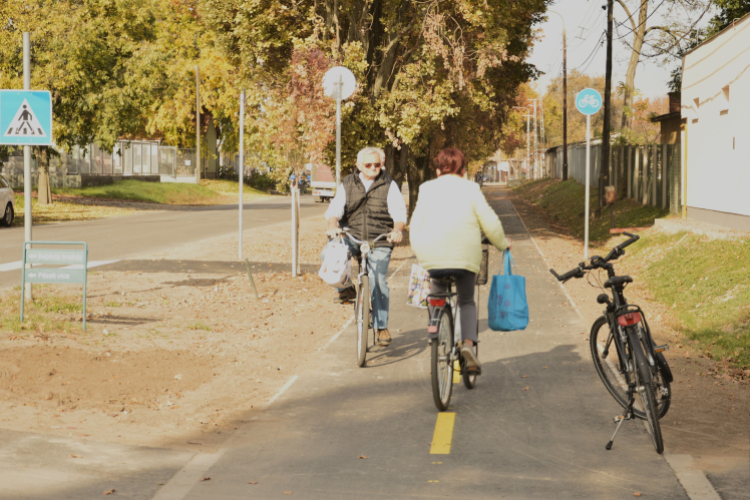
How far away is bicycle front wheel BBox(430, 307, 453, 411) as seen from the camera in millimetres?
6478

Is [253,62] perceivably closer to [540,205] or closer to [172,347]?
[172,347]

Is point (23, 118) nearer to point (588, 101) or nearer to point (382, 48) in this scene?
point (588, 101)

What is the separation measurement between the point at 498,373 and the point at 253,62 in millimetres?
16013

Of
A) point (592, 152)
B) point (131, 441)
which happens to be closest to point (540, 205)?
point (592, 152)

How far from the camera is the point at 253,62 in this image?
22453 mm

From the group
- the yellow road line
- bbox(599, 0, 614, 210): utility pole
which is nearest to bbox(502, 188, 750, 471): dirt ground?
the yellow road line

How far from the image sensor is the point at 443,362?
6.60 m

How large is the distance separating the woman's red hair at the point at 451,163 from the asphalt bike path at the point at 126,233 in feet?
30.1

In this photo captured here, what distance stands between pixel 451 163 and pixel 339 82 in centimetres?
681

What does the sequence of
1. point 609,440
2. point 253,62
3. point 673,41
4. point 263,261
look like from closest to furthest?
point 609,440, point 263,261, point 253,62, point 673,41

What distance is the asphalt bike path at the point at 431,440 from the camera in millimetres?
4965

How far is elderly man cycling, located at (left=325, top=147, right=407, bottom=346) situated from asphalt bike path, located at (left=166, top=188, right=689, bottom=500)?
28.8 inches

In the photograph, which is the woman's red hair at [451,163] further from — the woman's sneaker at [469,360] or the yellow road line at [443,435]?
the yellow road line at [443,435]

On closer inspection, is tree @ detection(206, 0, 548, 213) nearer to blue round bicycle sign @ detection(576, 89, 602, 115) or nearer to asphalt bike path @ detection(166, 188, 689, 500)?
blue round bicycle sign @ detection(576, 89, 602, 115)
